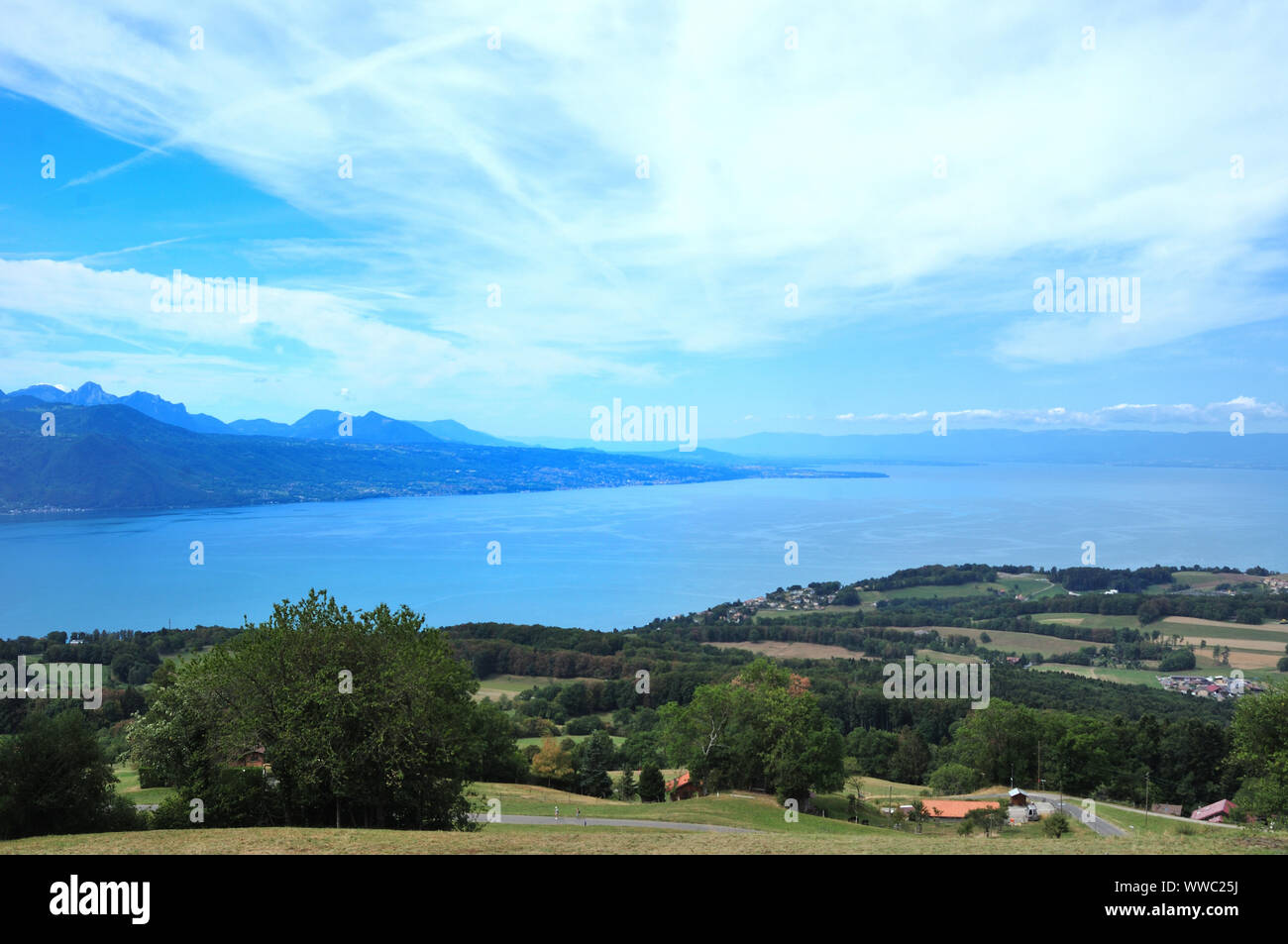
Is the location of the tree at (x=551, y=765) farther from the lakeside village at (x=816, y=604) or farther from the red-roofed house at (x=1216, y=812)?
the lakeside village at (x=816, y=604)

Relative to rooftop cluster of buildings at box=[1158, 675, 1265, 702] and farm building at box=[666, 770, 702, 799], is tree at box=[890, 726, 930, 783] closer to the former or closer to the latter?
farm building at box=[666, 770, 702, 799]

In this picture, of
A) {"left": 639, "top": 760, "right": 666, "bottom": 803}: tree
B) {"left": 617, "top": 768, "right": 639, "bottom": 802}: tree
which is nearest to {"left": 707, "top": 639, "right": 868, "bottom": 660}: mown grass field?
{"left": 617, "top": 768, "right": 639, "bottom": 802}: tree

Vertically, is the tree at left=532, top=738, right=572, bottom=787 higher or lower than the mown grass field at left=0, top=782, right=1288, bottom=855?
lower

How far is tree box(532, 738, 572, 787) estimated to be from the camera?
27062mm

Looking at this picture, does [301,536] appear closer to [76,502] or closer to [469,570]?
[469,570]

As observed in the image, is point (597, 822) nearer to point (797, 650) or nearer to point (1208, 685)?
point (797, 650)

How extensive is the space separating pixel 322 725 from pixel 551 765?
50.8ft

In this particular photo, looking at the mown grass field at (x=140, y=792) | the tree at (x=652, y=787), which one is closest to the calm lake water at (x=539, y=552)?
the mown grass field at (x=140, y=792)

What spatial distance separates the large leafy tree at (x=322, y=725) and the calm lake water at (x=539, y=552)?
2153 inches

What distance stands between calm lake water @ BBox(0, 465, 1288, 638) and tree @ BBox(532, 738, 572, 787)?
45.2 meters

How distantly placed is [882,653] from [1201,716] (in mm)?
26021

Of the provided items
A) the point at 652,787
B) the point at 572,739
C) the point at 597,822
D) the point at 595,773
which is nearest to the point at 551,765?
the point at 595,773

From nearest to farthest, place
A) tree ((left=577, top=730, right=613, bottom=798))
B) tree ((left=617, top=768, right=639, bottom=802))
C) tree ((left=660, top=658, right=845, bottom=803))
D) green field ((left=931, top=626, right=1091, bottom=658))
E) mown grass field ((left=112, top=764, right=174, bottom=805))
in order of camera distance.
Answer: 1. mown grass field ((left=112, top=764, right=174, bottom=805))
2. tree ((left=660, top=658, right=845, bottom=803))
3. tree ((left=617, top=768, right=639, bottom=802))
4. tree ((left=577, top=730, right=613, bottom=798))
5. green field ((left=931, top=626, right=1091, bottom=658))
